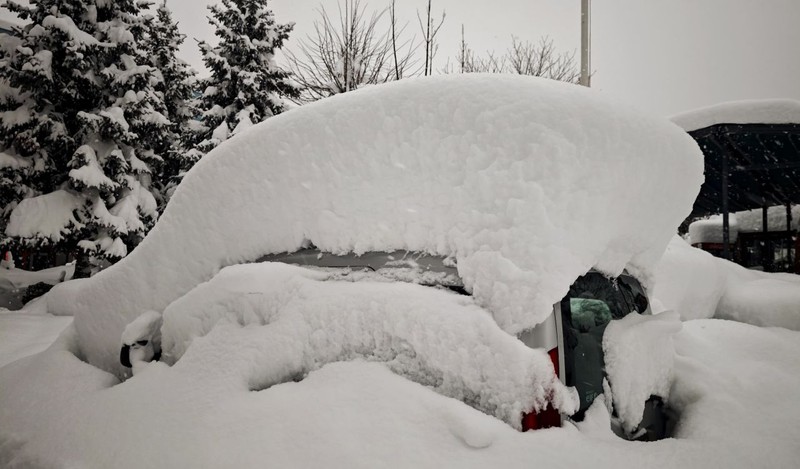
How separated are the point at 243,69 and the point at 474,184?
15.5 m

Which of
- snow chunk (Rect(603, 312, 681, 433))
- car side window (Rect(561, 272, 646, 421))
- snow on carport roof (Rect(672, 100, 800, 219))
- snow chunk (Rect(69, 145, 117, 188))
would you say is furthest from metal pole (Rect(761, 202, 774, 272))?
snow chunk (Rect(69, 145, 117, 188))

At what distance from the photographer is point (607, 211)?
173 centimetres

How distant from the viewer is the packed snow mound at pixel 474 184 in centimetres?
162

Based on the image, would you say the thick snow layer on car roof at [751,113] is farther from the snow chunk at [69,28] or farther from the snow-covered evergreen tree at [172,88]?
the snow-covered evergreen tree at [172,88]

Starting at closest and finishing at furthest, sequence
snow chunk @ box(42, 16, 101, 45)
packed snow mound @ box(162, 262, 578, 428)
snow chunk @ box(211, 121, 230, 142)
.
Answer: packed snow mound @ box(162, 262, 578, 428) → snow chunk @ box(42, 16, 101, 45) → snow chunk @ box(211, 121, 230, 142)

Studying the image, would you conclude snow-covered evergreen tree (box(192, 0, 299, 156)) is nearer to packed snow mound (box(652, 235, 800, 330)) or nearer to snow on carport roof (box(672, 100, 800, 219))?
snow on carport roof (box(672, 100, 800, 219))

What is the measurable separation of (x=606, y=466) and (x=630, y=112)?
4.54ft

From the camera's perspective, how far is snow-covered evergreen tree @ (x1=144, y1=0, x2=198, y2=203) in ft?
55.8

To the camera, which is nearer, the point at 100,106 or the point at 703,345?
the point at 703,345

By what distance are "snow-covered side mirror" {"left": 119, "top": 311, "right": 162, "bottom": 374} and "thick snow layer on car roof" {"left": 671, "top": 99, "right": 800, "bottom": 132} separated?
29.0 ft

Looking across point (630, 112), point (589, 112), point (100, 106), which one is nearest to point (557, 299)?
point (589, 112)

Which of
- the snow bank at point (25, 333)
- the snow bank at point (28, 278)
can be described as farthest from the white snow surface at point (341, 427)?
the snow bank at point (28, 278)

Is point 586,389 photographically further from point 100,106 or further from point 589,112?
point 100,106

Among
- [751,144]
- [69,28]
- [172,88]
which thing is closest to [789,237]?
[751,144]
